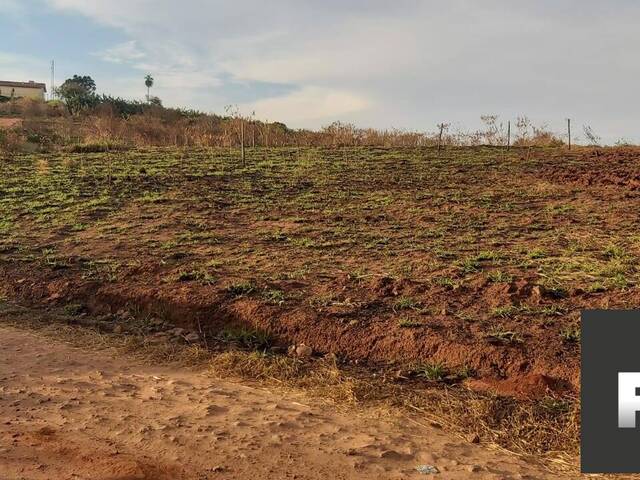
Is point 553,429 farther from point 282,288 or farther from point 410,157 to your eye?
point 410,157

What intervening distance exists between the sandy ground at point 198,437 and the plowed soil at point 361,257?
35.4 inches

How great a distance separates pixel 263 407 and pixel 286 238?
414 cm

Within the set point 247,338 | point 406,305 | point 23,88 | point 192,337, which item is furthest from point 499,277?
point 23,88

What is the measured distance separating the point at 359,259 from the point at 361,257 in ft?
0.29

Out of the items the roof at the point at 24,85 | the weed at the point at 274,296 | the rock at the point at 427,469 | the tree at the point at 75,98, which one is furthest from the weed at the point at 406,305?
the roof at the point at 24,85

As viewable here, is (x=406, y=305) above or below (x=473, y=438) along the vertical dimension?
above

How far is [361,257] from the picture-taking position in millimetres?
6477

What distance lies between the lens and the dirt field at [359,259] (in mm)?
4340

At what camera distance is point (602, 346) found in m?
3.18

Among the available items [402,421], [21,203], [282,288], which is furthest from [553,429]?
[21,203]

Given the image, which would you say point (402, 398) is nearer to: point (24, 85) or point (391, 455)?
point (391, 455)

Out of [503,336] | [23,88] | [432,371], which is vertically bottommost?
[432,371]

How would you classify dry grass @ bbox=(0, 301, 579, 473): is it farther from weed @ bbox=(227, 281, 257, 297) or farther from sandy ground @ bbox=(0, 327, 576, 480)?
weed @ bbox=(227, 281, 257, 297)

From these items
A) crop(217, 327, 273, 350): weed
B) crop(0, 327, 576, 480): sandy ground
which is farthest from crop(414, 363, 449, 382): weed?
crop(217, 327, 273, 350): weed
